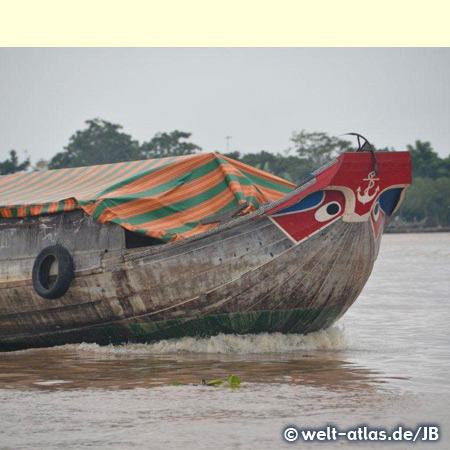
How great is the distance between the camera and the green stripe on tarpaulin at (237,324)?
970 cm

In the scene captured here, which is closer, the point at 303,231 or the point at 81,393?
the point at 81,393

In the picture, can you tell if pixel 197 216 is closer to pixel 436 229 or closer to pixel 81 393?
pixel 81 393

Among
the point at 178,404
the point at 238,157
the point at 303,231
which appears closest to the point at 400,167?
the point at 303,231

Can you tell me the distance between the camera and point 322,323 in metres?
10.2

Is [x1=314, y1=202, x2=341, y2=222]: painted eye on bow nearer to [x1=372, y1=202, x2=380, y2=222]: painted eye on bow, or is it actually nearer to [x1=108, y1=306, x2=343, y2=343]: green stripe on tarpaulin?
[x1=372, y1=202, x2=380, y2=222]: painted eye on bow

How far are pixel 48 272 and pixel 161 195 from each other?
1.40m

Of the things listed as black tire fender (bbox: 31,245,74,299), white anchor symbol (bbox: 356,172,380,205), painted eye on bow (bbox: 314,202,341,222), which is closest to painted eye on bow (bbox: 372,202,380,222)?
white anchor symbol (bbox: 356,172,380,205)

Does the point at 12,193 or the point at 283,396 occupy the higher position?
the point at 12,193

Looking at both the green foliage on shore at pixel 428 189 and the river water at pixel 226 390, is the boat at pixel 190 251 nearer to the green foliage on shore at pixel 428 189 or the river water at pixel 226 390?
the river water at pixel 226 390

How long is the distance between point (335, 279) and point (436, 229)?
69769 mm

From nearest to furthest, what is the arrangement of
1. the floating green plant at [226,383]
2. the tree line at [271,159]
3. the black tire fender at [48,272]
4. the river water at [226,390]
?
the river water at [226,390] < the floating green plant at [226,383] < the black tire fender at [48,272] < the tree line at [271,159]

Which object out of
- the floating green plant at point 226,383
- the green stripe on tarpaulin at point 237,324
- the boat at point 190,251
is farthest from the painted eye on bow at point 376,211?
the floating green plant at point 226,383

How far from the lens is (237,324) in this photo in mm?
9742

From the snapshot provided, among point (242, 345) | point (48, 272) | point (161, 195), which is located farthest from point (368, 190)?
point (48, 272)
